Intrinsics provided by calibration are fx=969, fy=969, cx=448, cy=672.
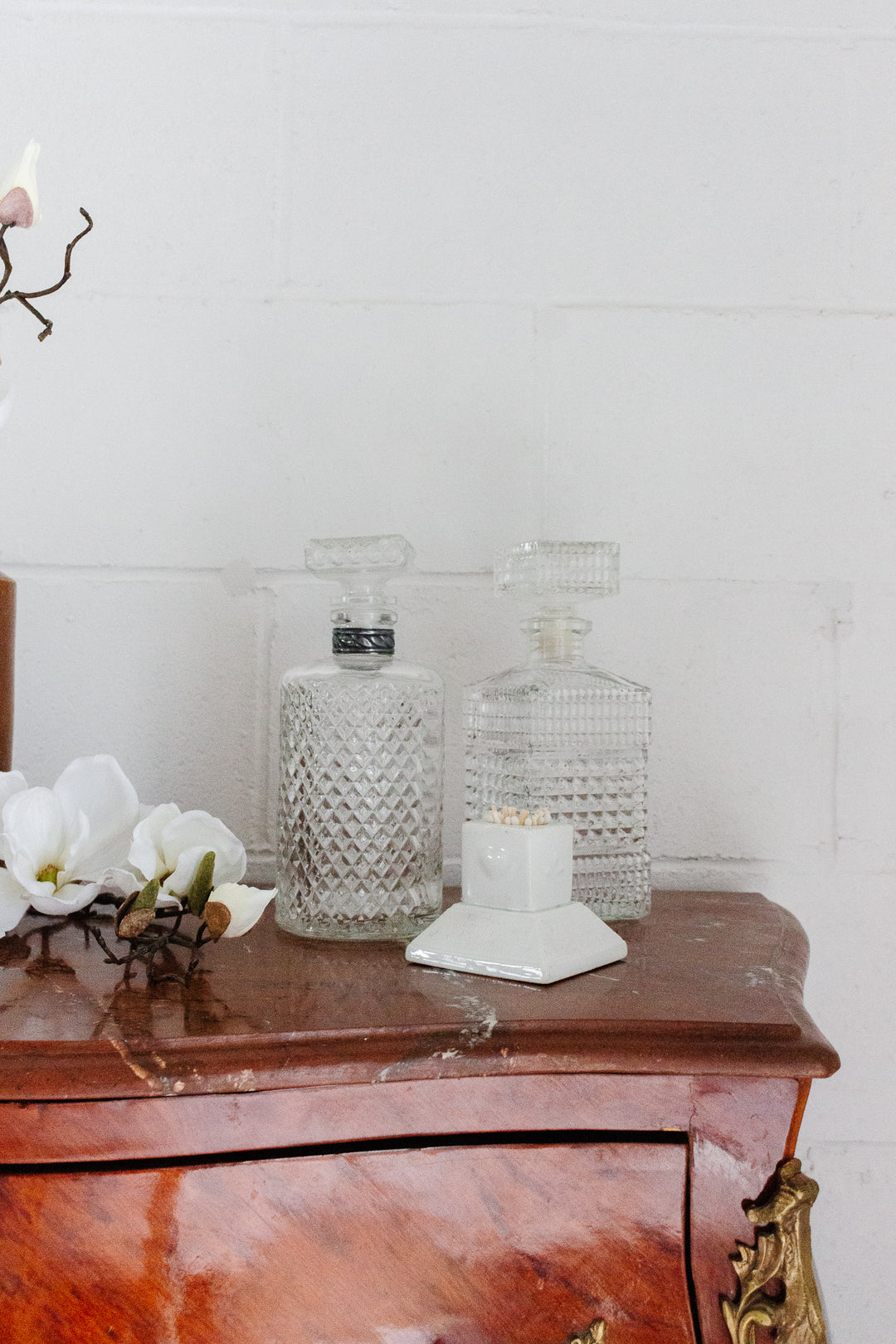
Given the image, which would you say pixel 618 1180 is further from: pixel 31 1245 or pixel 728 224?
pixel 728 224

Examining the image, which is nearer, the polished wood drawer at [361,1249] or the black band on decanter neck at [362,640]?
the polished wood drawer at [361,1249]

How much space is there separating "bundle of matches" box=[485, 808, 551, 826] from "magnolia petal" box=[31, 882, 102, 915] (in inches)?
11.7

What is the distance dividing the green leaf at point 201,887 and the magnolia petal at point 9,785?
0.17 m

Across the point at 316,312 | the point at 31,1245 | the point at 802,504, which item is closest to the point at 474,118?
the point at 316,312

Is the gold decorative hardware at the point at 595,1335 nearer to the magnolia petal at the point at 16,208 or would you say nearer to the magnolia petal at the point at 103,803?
the magnolia petal at the point at 103,803

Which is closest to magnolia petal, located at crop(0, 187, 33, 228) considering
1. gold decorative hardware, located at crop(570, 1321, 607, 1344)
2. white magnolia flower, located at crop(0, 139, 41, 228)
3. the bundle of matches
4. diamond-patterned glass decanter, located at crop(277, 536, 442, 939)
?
white magnolia flower, located at crop(0, 139, 41, 228)

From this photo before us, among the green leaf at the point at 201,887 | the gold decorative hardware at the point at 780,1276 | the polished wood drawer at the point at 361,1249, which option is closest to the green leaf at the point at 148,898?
the green leaf at the point at 201,887

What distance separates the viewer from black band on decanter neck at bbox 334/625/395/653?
784 mm

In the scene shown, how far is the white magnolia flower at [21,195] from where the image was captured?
0.72 m

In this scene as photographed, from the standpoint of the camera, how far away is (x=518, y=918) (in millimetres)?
684

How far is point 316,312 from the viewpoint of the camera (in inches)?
42.1

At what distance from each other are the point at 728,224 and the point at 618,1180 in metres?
0.97

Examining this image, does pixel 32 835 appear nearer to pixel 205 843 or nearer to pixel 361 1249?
pixel 205 843

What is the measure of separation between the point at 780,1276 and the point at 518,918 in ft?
0.84
